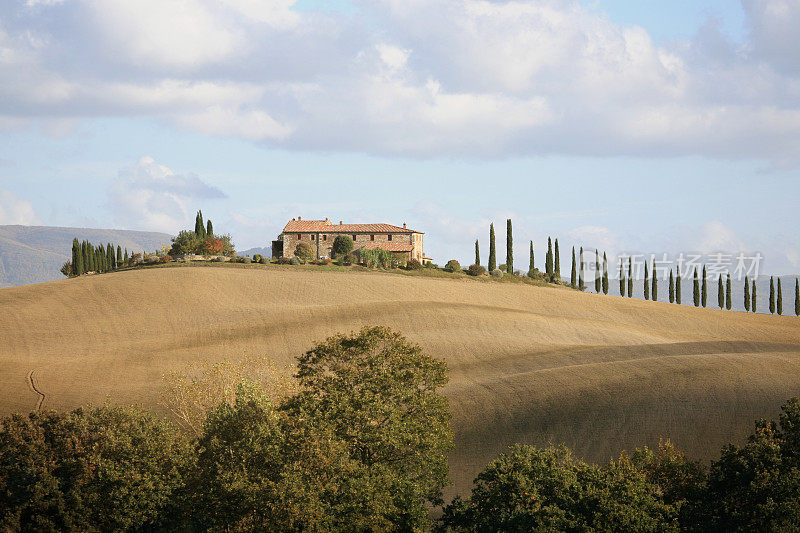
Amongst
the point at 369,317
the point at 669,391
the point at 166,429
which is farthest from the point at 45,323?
the point at 669,391

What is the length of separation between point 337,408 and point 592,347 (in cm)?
3559

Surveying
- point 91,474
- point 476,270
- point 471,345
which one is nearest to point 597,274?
point 476,270

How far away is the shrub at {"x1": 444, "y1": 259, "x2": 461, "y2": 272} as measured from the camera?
104625 millimetres

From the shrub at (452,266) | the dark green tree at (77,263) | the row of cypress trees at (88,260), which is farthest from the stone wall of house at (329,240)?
the dark green tree at (77,263)

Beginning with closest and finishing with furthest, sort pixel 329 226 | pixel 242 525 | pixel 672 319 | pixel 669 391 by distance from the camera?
pixel 242 525 → pixel 669 391 → pixel 672 319 → pixel 329 226

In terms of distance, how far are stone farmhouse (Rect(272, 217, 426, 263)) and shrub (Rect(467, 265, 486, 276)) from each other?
12.8 metres

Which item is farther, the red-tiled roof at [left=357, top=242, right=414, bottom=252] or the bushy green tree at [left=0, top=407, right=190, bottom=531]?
the red-tiled roof at [left=357, top=242, right=414, bottom=252]

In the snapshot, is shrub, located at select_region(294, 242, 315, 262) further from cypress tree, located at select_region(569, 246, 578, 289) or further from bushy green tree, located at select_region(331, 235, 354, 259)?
cypress tree, located at select_region(569, 246, 578, 289)

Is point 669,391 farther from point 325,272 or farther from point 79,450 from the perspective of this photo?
point 325,272

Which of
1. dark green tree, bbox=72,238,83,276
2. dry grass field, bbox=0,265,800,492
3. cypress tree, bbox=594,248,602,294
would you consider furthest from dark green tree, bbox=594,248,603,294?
dark green tree, bbox=72,238,83,276

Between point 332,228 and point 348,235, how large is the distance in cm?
439

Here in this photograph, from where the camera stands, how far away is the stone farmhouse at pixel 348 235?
116 metres

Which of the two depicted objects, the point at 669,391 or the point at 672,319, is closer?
the point at 669,391

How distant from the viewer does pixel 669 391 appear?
45469 mm
